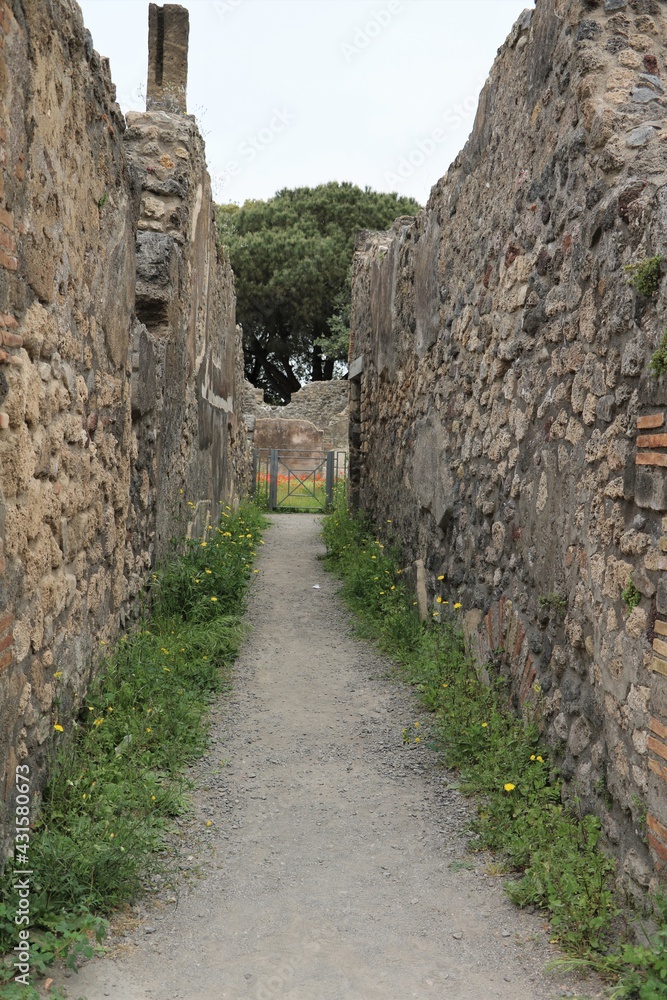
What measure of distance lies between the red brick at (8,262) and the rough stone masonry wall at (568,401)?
6.45 feet

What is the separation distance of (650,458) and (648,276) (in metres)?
0.59

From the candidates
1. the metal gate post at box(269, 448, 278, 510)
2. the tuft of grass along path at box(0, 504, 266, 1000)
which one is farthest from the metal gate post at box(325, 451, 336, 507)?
the tuft of grass along path at box(0, 504, 266, 1000)

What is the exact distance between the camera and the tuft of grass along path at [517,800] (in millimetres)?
2334

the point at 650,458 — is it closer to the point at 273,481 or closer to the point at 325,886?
the point at 325,886

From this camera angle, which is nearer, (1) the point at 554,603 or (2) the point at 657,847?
(2) the point at 657,847

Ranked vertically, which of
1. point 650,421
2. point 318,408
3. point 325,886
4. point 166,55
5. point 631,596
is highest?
point 166,55

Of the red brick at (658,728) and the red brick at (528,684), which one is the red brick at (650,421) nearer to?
the red brick at (658,728)

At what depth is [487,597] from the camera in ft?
13.9

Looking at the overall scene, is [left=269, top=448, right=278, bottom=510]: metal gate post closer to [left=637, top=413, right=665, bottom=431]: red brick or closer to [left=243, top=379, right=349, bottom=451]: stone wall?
[left=243, top=379, right=349, bottom=451]: stone wall

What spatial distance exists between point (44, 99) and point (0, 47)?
474mm

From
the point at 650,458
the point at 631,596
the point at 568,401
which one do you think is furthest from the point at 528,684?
the point at 650,458

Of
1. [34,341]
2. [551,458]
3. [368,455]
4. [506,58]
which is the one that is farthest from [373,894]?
[368,455]

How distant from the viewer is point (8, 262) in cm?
242

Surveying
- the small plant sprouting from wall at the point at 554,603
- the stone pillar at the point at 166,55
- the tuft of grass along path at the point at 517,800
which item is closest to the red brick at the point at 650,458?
the small plant sprouting from wall at the point at 554,603
